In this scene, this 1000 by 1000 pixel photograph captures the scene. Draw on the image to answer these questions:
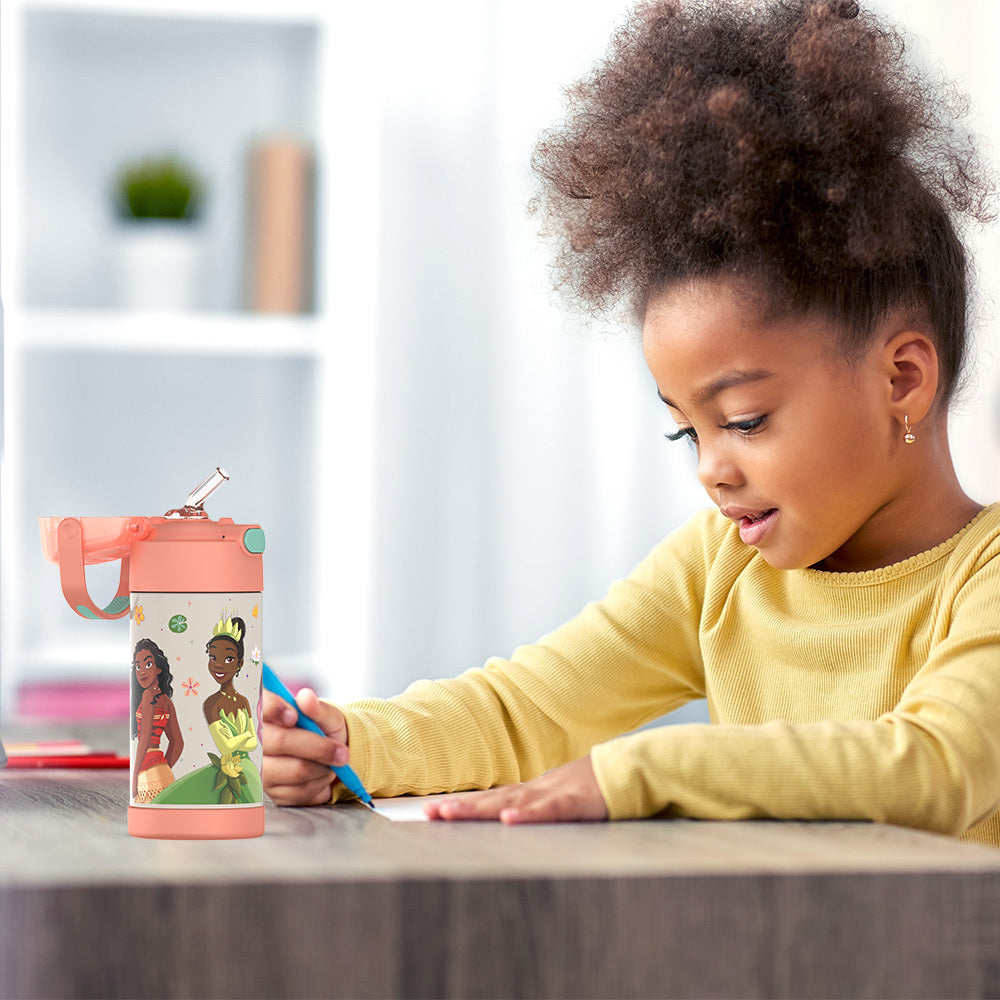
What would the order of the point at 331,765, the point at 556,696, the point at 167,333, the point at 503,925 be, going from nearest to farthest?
the point at 503,925 < the point at 331,765 < the point at 556,696 < the point at 167,333

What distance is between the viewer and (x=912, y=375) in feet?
3.22

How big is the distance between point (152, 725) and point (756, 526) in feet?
1.70

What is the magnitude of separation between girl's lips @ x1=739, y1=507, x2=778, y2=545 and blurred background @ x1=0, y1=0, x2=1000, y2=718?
155 cm

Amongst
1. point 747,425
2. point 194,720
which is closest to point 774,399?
point 747,425

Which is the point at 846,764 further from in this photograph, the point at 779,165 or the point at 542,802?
the point at 779,165

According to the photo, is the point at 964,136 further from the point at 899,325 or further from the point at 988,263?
the point at 988,263

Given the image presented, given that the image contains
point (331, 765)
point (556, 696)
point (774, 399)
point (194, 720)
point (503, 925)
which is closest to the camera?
point (503, 925)

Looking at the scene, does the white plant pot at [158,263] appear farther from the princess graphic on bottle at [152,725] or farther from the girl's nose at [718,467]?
the princess graphic on bottle at [152,725]

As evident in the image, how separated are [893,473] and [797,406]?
11cm

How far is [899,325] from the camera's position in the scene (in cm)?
97

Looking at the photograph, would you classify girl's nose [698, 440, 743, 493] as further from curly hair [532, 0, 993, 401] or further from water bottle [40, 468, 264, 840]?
water bottle [40, 468, 264, 840]

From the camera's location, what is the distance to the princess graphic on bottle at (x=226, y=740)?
2.04ft

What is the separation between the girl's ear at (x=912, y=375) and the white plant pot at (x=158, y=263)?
1802 millimetres

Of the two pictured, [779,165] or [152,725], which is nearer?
[152,725]
